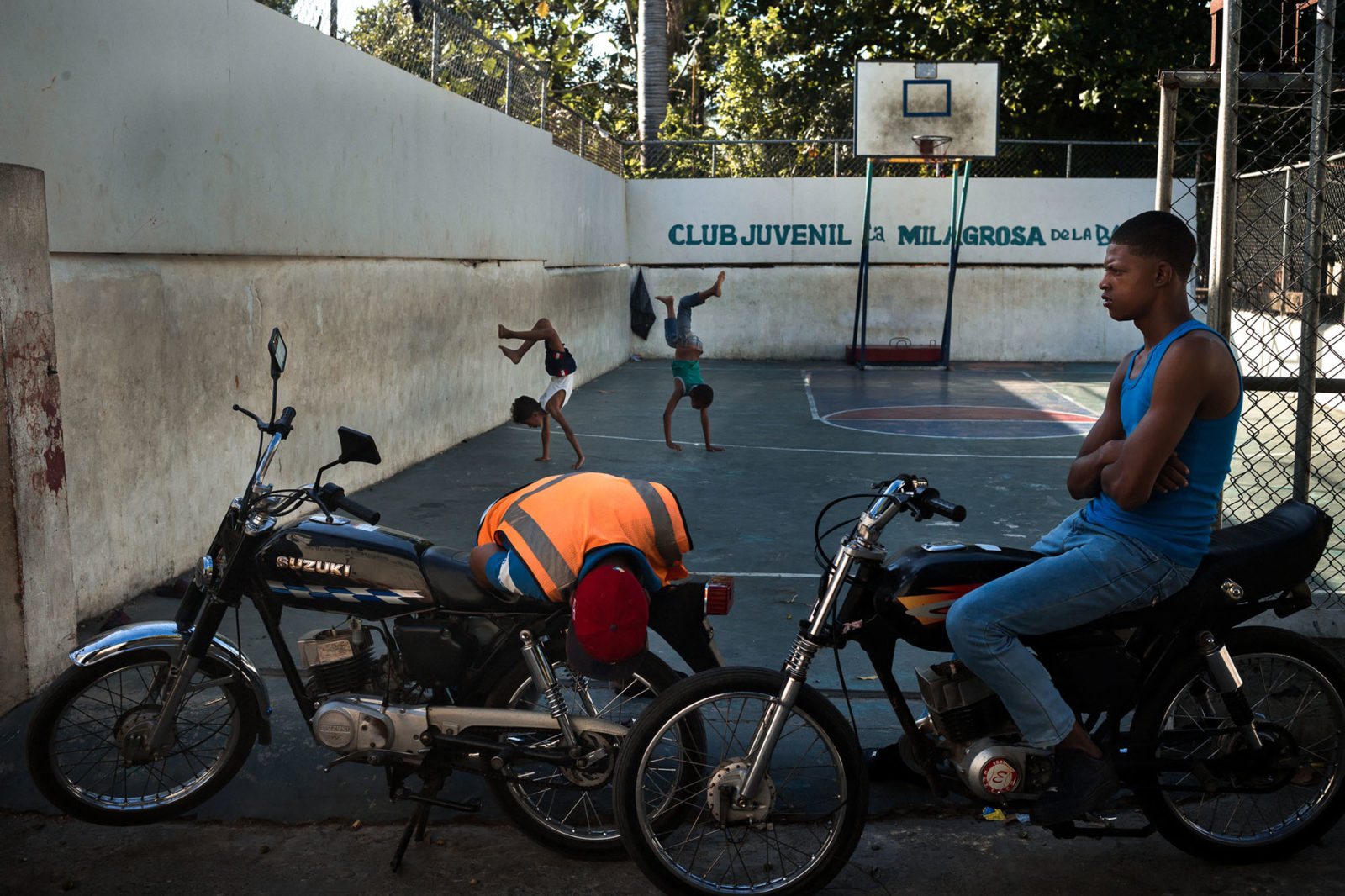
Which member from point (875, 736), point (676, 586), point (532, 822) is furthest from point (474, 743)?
point (875, 736)

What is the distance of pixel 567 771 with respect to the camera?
352cm

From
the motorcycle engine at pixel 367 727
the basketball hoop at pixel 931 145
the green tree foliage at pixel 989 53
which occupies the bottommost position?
the motorcycle engine at pixel 367 727

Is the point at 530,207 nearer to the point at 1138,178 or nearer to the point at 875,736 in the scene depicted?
the point at 875,736

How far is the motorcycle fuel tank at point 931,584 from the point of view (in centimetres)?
333

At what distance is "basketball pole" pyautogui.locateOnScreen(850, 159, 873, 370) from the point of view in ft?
66.8

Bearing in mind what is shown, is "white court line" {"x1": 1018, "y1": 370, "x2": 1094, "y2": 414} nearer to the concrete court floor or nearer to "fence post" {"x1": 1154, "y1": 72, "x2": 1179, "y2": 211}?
the concrete court floor

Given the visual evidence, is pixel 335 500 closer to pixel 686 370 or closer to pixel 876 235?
pixel 686 370

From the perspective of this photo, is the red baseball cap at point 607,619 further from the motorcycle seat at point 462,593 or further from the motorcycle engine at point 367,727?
the motorcycle engine at point 367,727

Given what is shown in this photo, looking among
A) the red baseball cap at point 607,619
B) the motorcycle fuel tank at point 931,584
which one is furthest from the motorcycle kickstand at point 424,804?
the motorcycle fuel tank at point 931,584

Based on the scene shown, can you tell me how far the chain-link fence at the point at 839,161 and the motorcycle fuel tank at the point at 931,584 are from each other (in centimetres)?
1986

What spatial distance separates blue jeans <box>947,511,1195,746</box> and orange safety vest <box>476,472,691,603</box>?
0.82 metres

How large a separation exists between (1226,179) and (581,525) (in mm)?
2724

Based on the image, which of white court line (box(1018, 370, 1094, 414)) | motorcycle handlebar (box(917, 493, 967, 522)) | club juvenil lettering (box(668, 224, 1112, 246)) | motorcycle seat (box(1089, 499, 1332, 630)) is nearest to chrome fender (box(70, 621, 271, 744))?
motorcycle handlebar (box(917, 493, 967, 522))

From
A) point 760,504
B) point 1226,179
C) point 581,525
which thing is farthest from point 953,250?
point 581,525
